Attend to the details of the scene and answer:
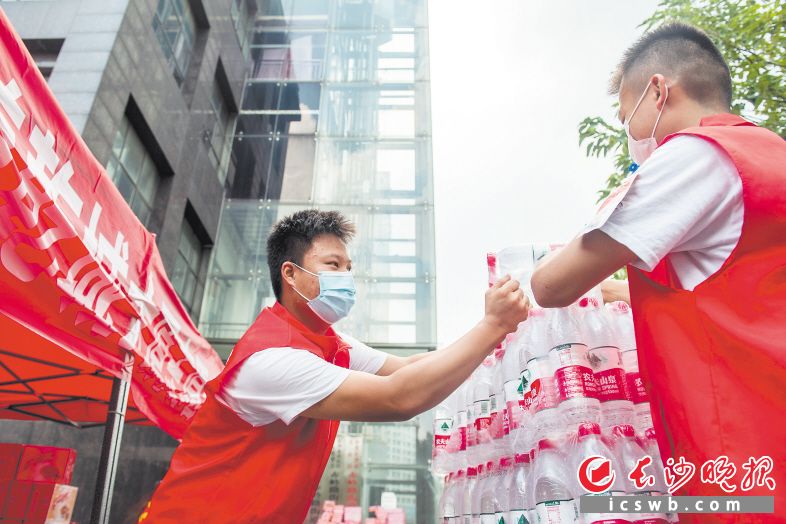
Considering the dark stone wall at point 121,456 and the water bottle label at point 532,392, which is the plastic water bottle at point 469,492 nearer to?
the water bottle label at point 532,392

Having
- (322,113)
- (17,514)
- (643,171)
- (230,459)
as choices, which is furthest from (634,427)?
(322,113)

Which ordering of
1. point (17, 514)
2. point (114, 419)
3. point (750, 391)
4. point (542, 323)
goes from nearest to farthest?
point (750, 391)
point (542, 323)
point (114, 419)
point (17, 514)

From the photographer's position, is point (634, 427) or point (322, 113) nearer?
point (634, 427)

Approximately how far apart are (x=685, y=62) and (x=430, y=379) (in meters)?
1.39

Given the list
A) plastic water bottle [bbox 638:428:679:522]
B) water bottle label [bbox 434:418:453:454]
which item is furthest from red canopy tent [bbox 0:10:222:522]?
plastic water bottle [bbox 638:428:679:522]

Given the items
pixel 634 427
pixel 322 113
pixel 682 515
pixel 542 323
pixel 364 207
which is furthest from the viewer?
pixel 322 113

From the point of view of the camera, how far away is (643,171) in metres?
1.35

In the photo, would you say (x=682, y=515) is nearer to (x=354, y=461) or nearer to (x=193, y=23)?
(x=354, y=461)

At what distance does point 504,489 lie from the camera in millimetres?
1855

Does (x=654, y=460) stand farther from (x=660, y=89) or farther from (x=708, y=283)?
(x=660, y=89)

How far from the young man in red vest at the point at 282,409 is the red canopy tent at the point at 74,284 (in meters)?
1.06

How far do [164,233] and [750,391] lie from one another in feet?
35.5

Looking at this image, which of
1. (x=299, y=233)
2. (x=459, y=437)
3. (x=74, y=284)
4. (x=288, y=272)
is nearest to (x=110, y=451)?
(x=74, y=284)

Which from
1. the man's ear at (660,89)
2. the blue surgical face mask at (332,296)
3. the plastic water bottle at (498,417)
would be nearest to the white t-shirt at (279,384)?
the blue surgical face mask at (332,296)
